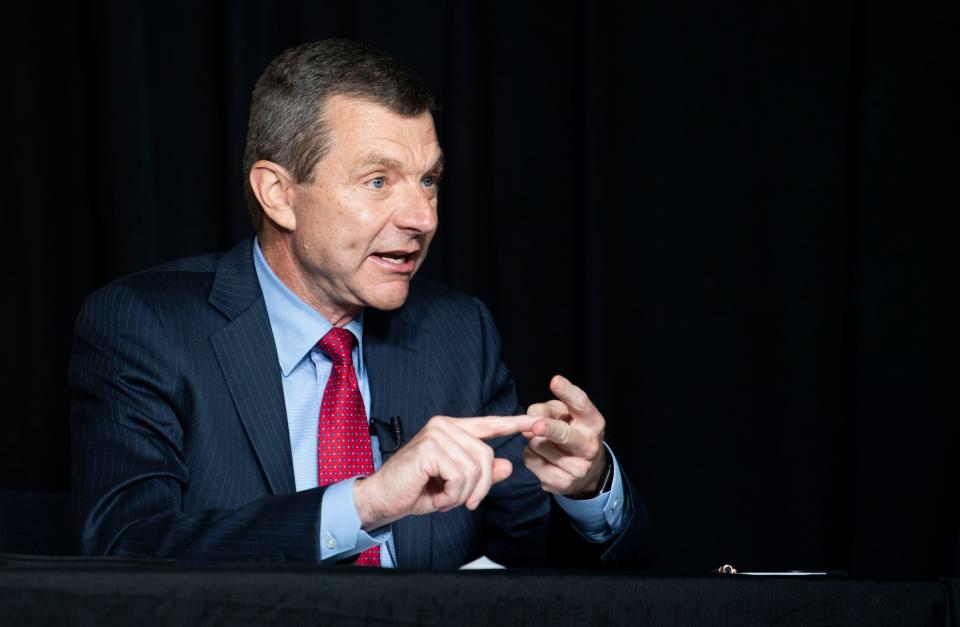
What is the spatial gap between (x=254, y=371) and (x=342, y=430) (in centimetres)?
18

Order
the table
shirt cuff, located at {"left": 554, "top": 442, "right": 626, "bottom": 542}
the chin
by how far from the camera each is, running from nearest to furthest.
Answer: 1. the table
2. shirt cuff, located at {"left": 554, "top": 442, "right": 626, "bottom": 542}
3. the chin

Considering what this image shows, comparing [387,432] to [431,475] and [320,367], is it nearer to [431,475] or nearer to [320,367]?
[320,367]

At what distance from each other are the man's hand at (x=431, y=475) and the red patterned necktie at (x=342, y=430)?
37 cm

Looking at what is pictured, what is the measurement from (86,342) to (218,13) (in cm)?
143

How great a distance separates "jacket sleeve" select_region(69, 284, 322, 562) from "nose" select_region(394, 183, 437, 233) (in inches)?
17.3

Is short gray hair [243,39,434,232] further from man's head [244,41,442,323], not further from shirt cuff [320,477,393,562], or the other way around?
shirt cuff [320,477,393,562]

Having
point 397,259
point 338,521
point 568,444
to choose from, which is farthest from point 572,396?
point 397,259

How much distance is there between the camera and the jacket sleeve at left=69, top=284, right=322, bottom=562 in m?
1.48

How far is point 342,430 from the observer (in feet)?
6.17

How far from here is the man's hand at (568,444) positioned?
162 cm

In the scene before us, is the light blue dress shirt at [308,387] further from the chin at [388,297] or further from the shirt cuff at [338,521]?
the shirt cuff at [338,521]

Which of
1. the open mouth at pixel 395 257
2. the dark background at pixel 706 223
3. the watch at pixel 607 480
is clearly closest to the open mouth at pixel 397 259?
the open mouth at pixel 395 257

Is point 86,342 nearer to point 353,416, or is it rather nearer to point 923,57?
point 353,416

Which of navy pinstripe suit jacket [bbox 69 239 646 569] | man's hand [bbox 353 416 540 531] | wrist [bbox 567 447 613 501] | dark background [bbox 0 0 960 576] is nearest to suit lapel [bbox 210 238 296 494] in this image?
navy pinstripe suit jacket [bbox 69 239 646 569]
